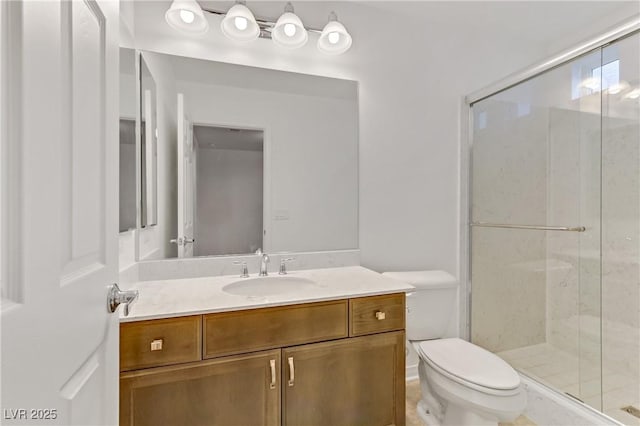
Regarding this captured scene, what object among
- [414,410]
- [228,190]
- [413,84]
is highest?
[413,84]

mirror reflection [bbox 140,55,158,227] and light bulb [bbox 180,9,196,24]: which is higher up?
light bulb [bbox 180,9,196,24]

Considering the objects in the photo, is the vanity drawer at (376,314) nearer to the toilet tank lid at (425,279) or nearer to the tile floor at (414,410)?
the toilet tank lid at (425,279)

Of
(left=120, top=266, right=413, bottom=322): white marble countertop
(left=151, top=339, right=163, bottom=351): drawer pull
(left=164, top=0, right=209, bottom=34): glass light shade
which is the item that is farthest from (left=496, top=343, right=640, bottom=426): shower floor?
(left=164, top=0, right=209, bottom=34): glass light shade

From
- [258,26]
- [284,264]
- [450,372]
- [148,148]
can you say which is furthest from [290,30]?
[450,372]

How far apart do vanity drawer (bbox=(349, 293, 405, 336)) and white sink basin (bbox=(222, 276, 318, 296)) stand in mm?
281

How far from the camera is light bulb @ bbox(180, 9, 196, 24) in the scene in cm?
151

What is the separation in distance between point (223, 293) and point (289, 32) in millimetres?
1337

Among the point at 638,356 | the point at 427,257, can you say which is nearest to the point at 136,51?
the point at 427,257

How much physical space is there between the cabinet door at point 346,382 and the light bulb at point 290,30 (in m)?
1.52

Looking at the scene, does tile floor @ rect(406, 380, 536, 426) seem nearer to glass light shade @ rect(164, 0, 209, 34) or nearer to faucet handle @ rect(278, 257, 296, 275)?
faucet handle @ rect(278, 257, 296, 275)

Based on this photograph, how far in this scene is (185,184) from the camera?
163cm

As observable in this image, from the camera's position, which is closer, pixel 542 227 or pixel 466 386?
pixel 466 386

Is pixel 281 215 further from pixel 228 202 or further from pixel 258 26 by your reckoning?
pixel 258 26

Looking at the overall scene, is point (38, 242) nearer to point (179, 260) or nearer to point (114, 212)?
point (114, 212)
